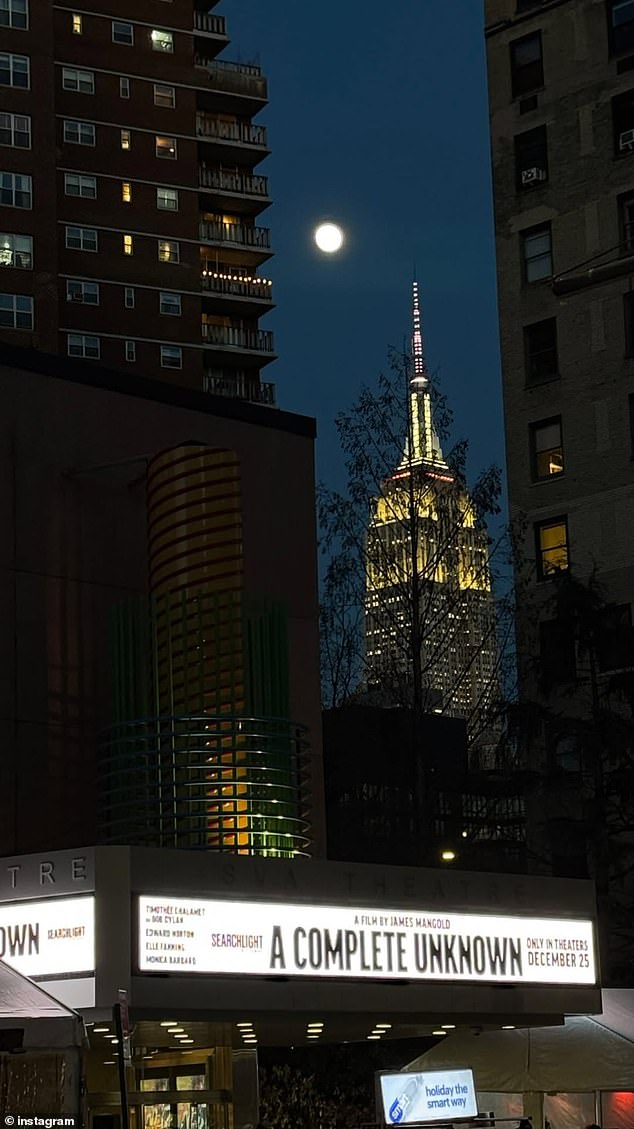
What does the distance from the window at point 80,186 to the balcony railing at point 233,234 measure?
6608mm

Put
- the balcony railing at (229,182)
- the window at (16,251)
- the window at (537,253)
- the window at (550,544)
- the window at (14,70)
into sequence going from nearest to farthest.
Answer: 1. the window at (550,544)
2. the window at (537,253)
3. the window at (16,251)
4. the window at (14,70)
5. the balcony railing at (229,182)

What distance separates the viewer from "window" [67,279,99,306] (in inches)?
3529

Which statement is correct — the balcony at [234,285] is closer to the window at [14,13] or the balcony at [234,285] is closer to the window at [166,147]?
the window at [166,147]

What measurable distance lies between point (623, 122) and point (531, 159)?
3513 millimetres

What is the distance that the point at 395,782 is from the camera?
2030 inches

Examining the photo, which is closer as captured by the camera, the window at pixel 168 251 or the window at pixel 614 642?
the window at pixel 614 642

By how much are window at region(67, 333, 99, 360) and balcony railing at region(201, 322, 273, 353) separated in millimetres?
6807

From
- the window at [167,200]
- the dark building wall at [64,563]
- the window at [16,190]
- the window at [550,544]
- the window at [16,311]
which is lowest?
the dark building wall at [64,563]

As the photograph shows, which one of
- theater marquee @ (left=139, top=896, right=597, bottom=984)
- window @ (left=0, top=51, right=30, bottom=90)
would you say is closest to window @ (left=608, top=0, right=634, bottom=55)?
window @ (left=0, top=51, right=30, bottom=90)

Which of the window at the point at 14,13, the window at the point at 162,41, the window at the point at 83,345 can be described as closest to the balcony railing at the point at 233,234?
the window at the point at 162,41

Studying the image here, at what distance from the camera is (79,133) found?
301 ft

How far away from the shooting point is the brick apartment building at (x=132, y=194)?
8594 cm

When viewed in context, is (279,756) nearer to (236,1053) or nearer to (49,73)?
(236,1053)

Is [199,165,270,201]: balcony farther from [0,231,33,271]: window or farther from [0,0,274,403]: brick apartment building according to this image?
[0,231,33,271]: window
